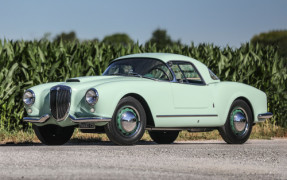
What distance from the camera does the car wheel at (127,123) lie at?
31.1 ft

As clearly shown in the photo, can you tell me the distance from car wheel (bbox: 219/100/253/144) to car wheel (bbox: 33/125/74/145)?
299 cm

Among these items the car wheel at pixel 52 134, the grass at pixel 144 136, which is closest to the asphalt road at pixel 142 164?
the car wheel at pixel 52 134

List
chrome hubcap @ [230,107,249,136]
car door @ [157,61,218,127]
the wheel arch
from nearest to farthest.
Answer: the wheel arch < car door @ [157,61,218,127] < chrome hubcap @ [230,107,249,136]

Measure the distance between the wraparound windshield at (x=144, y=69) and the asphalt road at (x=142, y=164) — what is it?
178 centimetres

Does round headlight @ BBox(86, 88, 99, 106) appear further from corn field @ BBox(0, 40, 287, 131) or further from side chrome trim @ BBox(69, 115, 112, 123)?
corn field @ BBox(0, 40, 287, 131)

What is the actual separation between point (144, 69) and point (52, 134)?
2107 millimetres

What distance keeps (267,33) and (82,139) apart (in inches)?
3288

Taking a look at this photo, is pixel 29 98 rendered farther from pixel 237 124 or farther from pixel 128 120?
pixel 237 124

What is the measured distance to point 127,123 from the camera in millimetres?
9617

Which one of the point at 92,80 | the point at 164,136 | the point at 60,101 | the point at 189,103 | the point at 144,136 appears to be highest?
the point at 92,80

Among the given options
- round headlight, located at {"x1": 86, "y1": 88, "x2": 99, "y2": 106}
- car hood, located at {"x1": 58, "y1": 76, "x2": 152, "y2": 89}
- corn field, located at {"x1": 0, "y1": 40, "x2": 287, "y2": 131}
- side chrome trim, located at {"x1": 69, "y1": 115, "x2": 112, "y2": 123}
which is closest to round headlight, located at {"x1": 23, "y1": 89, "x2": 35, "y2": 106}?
Result: car hood, located at {"x1": 58, "y1": 76, "x2": 152, "y2": 89}

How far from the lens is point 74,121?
9.47 m

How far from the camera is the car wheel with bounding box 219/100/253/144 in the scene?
11.3 meters

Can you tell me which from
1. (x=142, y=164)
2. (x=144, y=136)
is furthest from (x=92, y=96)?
(x=144, y=136)
